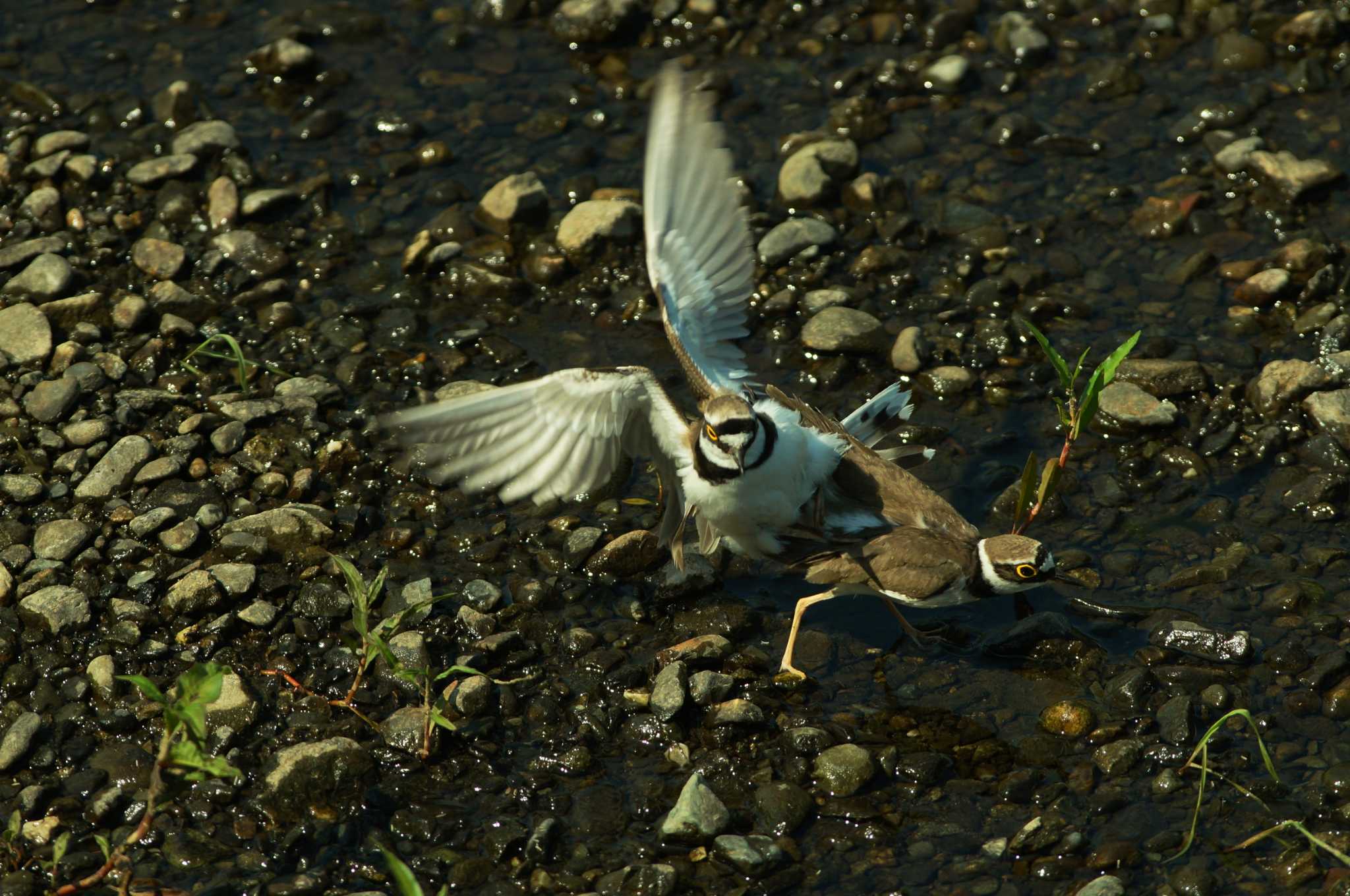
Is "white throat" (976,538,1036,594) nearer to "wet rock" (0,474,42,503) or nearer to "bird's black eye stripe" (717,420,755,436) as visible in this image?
"bird's black eye stripe" (717,420,755,436)

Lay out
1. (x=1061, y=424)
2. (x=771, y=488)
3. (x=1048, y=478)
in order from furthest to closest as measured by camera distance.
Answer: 1. (x=1061, y=424)
2. (x=1048, y=478)
3. (x=771, y=488)

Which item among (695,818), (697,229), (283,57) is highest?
(283,57)

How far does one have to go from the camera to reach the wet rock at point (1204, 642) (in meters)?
5.69

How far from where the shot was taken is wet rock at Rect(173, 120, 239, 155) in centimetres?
859

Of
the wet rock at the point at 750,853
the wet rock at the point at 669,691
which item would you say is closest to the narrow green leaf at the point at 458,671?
the wet rock at the point at 669,691

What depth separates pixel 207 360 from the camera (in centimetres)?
739

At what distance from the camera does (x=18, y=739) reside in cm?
530

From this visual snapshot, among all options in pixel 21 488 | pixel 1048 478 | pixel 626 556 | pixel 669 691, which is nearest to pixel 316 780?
pixel 669 691

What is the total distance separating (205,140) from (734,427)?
4.71m

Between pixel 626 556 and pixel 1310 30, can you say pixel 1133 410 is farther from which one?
pixel 1310 30

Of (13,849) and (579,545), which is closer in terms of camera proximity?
(13,849)

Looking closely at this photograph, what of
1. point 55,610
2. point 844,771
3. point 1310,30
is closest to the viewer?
point 844,771

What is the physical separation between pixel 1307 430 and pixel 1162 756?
2.20 meters

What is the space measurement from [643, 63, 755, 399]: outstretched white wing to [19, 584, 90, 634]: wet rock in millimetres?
2983
